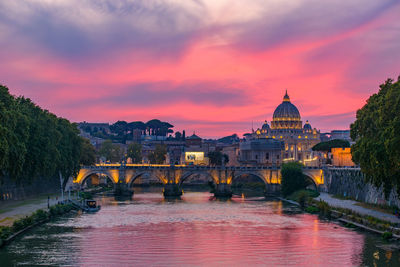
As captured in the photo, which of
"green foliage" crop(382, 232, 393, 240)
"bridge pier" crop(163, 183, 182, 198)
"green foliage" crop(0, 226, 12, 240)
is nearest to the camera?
"green foliage" crop(0, 226, 12, 240)

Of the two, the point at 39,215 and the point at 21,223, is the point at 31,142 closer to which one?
the point at 39,215

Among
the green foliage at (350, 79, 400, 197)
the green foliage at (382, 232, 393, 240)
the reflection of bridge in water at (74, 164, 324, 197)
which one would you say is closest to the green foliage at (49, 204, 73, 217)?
the green foliage at (350, 79, 400, 197)

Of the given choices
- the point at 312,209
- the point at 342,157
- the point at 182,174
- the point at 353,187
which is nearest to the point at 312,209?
the point at 312,209

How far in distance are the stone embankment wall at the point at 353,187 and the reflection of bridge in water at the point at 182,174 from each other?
1154cm

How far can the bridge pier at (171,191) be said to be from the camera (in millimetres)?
127188

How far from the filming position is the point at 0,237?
4894 cm

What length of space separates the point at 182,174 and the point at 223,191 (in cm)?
1001

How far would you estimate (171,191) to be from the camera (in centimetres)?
12838

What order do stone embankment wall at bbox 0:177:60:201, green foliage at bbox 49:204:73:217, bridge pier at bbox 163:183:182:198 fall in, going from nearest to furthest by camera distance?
green foliage at bbox 49:204:73:217 → stone embankment wall at bbox 0:177:60:201 → bridge pier at bbox 163:183:182:198

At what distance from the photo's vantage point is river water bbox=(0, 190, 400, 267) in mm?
45406

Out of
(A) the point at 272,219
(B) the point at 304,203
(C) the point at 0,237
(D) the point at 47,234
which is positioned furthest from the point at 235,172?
(C) the point at 0,237

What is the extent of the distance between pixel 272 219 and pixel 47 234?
95.4 feet

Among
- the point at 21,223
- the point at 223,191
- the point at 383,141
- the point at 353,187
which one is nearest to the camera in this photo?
the point at 21,223

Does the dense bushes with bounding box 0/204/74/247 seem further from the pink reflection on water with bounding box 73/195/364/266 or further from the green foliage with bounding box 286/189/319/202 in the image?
the green foliage with bounding box 286/189/319/202
